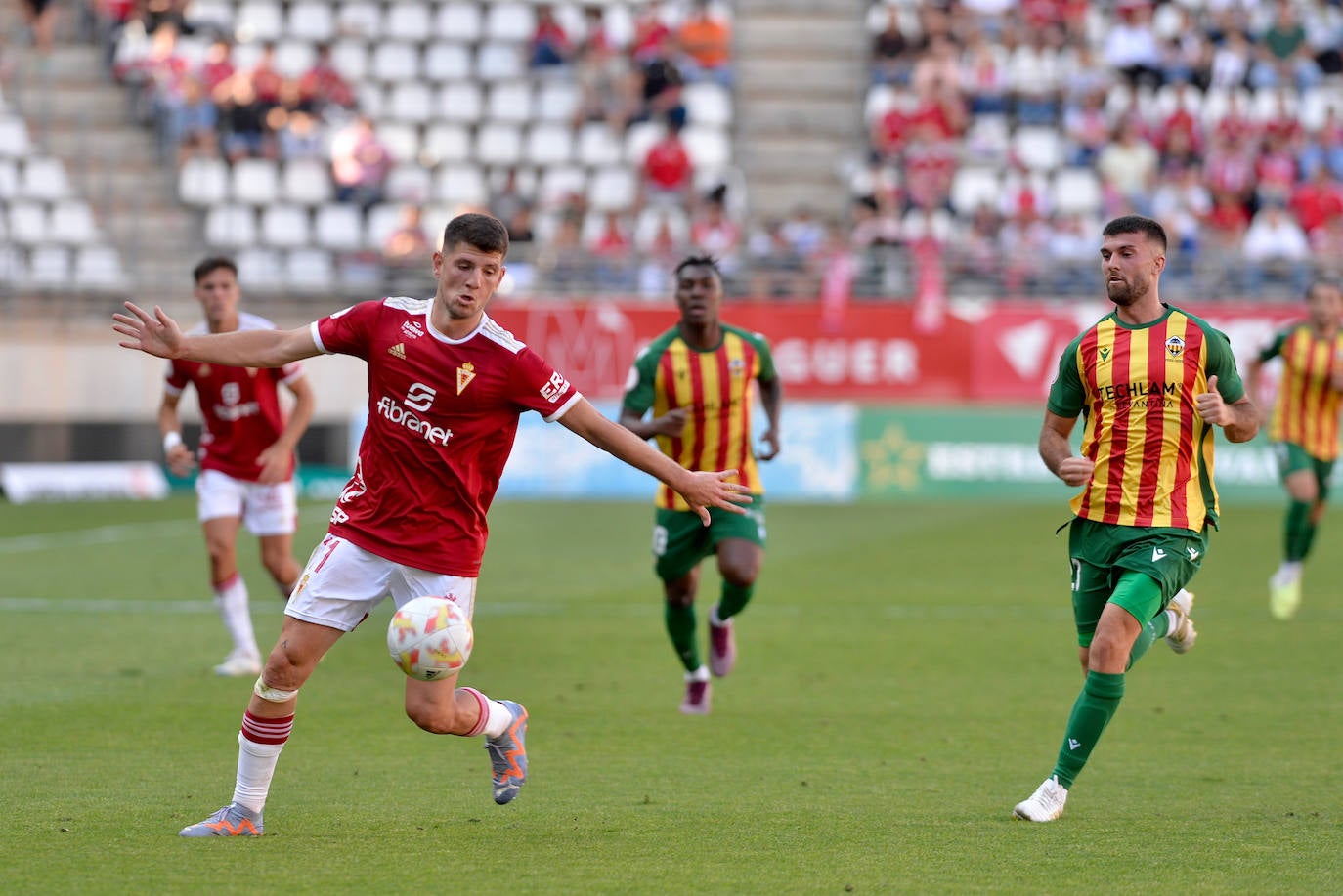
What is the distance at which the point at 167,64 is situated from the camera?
28531 millimetres

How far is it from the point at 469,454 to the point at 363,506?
1.42 feet

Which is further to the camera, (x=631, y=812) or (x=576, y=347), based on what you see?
(x=576, y=347)

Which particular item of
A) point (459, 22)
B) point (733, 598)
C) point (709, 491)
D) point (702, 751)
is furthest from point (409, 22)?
point (709, 491)

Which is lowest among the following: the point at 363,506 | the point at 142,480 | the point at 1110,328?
the point at 142,480

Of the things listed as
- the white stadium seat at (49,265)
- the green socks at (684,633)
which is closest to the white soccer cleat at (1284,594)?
the green socks at (684,633)

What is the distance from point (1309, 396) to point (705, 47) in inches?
717

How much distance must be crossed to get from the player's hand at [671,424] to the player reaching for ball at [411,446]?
7.94 ft

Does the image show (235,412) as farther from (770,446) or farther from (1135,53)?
(1135,53)

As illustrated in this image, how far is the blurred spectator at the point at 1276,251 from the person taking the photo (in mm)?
25531

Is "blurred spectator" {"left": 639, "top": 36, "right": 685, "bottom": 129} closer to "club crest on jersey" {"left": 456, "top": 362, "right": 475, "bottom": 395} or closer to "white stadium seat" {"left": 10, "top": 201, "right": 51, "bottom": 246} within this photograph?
"white stadium seat" {"left": 10, "top": 201, "right": 51, "bottom": 246}

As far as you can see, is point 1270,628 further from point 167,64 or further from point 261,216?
point 167,64

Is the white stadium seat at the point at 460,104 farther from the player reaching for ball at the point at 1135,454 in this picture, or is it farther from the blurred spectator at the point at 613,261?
the player reaching for ball at the point at 1135,454

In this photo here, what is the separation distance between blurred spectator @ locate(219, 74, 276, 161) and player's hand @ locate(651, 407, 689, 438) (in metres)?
20.2

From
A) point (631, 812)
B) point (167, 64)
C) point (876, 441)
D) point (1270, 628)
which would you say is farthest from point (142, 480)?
point (631, 812)
